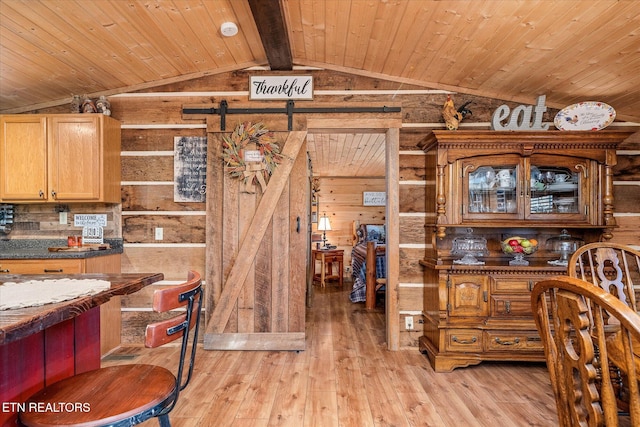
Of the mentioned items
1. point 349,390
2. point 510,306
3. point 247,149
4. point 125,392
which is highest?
point 247,149

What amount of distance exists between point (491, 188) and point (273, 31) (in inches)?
81.8

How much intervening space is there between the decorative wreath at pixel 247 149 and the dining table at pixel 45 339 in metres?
1.70

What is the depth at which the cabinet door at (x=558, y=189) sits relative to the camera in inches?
113

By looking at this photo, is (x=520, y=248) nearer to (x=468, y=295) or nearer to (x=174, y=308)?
(x=468, y=295)

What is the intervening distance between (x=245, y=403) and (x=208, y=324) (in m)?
1.08

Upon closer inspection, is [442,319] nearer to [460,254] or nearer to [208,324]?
[460,254]

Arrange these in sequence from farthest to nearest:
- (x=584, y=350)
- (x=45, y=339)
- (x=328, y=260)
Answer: (x=328, y=260)
(x=45, y=339)
(x=584, y=350)

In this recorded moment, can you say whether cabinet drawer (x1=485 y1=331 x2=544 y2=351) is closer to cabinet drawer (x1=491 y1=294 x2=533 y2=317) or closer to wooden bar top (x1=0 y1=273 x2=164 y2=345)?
cabinet drawer (x1=491 y1=294 x2=533 y2=317)

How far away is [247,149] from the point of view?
3.23 meters

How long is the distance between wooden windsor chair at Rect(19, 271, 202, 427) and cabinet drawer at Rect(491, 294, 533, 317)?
7.60 ft

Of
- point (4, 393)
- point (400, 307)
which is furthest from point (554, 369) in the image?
point (400, 307)

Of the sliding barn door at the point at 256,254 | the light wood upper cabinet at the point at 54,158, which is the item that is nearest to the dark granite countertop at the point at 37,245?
the light wood upper cabinet at the point at 54,158

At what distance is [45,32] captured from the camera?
2383 mm

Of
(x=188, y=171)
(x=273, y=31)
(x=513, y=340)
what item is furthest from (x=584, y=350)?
(x=188, y=171)
